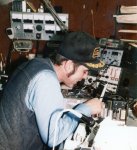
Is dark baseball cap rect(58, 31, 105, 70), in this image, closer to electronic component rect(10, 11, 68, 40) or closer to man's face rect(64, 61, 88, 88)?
man's face rect(64, 61, 88, 88)

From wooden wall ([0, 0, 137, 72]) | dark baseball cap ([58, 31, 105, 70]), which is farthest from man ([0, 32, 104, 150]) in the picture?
wooden wall ([0, 0, 137, 72])

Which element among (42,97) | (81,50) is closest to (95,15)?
(81,50)

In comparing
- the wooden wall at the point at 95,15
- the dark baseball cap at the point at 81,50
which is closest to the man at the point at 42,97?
the dark baseball cap at the point at 81,50

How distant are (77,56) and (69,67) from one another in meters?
0.08

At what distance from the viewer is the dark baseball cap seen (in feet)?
5.05

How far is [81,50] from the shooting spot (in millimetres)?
1539

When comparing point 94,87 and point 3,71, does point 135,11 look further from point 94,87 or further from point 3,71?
point 3,71

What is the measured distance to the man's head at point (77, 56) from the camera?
1.54 meters

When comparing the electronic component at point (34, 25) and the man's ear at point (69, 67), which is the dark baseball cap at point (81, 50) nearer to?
the man's ear at point (69, 67)

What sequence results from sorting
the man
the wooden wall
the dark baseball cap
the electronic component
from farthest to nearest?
the electronic component
the wooden wall
the dark baseball cap
the man

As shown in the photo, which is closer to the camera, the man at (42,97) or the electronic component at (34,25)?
the man at (42,97)

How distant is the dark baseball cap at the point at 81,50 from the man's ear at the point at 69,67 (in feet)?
0.10

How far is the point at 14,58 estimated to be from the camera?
3.05 metres

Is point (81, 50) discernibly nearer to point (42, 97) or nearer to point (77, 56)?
point (77, 56)
